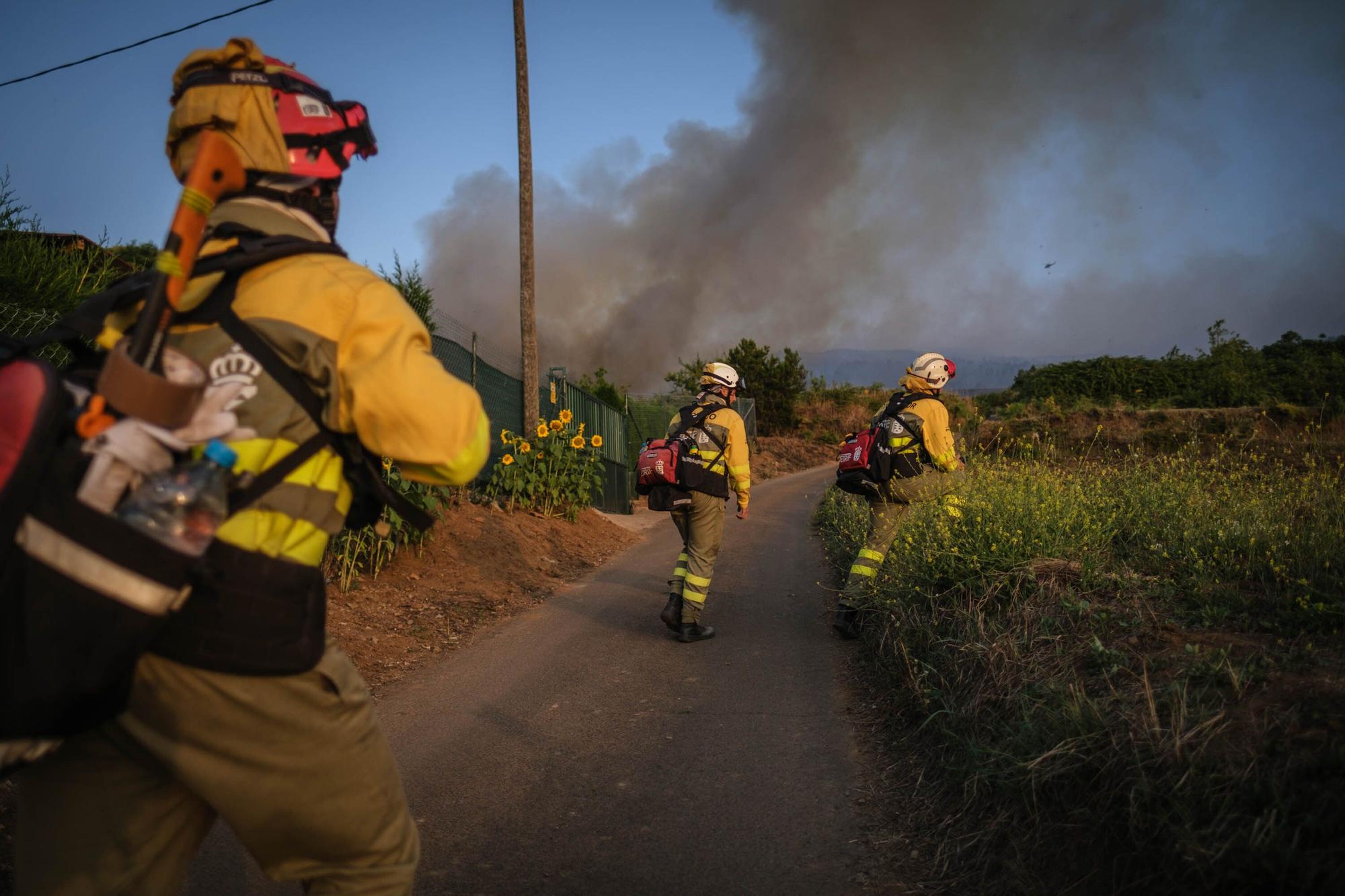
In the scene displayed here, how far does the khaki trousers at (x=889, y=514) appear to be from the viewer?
6445 millimetres

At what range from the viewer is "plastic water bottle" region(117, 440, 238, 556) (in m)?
1.44

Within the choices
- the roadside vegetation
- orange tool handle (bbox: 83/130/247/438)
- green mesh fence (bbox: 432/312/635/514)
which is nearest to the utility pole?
green mesh fence (bbox: 432/312/635/514)

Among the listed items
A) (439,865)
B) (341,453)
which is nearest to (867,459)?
(439,865)

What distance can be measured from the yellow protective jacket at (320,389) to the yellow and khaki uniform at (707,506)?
196 inches

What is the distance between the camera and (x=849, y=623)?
646cm

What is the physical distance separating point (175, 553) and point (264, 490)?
0.23m

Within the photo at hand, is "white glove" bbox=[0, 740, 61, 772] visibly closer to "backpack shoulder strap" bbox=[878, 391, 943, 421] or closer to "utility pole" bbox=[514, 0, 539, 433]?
"backpack shoulder strap" bbox=[878, 391, 943, 421]

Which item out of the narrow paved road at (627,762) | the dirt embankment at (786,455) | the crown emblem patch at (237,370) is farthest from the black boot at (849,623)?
the dirt embankment at (786,455)

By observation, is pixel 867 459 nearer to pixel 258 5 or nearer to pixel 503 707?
pixel 503 707

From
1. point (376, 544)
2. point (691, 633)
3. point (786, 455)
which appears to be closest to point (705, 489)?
point (691, 633)

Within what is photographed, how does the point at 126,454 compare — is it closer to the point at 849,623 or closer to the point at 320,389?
the point at 320,389

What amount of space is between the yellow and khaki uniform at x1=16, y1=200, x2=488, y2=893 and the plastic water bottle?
0.12m

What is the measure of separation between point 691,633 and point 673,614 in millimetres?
189

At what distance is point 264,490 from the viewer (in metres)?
1.65
